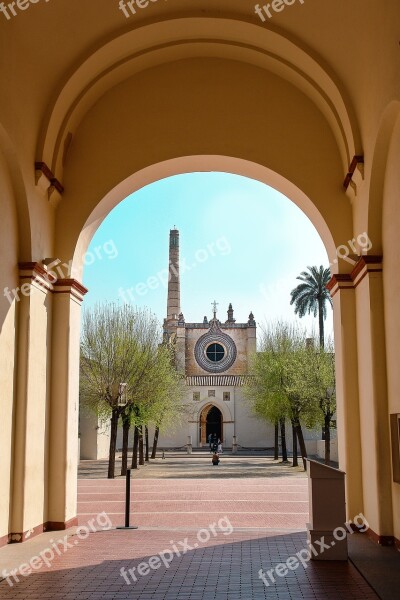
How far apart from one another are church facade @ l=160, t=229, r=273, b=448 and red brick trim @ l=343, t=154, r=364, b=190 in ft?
125


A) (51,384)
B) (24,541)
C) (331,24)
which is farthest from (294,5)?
(24,541)

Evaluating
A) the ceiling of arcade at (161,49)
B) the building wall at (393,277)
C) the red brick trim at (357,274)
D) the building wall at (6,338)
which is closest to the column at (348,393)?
the red brick trim at (357,274)

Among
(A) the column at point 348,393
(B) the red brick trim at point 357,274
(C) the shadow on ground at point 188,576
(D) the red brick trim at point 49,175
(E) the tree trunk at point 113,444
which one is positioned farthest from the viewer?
(E) the tree trunk at point 113,444

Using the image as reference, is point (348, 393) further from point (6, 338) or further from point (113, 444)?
point (113, 444)

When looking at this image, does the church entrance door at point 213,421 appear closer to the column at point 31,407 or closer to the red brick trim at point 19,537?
the column at point 31,407

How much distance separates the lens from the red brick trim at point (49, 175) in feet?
38.0

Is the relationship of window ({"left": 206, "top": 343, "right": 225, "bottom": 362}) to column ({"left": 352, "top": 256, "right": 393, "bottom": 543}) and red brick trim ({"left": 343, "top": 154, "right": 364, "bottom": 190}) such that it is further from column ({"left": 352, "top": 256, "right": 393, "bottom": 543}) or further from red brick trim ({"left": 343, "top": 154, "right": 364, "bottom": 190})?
column ({"left": 352, "top": 256, "right": 393, "bottom": 543})

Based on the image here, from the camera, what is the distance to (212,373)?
65500mm

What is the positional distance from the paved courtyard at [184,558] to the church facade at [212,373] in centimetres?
3425

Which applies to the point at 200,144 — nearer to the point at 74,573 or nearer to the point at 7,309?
the point at 7,309

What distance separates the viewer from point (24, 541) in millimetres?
10766

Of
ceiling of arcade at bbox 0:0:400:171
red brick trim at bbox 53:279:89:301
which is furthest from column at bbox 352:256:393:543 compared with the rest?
red brick trim at bbox 53:279:89:301

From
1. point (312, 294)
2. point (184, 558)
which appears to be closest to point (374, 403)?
point (184, 558)

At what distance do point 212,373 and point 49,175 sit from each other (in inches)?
2144
